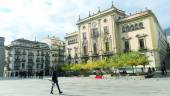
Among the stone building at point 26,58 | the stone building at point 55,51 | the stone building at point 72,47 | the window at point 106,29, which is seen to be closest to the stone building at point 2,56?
the stone building at point 26,58

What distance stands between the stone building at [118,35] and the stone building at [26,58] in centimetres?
2014

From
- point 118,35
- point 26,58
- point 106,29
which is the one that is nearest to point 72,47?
point 106,29

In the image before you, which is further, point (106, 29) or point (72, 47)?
point (72, 47)

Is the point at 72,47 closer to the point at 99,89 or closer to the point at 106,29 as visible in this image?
the point at 106,29

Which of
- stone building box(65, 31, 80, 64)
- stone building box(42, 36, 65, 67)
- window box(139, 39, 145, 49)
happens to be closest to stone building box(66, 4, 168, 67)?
window box(139, 39, 145, 49)

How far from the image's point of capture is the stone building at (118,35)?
45128mm

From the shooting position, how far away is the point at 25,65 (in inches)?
Result: 2881

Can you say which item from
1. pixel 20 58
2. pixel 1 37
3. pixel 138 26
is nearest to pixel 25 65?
pixel 20 58

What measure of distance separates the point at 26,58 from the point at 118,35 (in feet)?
118

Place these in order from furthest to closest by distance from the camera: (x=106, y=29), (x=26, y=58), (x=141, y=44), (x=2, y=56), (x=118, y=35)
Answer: (x=26, y=58)
(x=2, y=56)
(x=106, y=29)
(x=118, y=35)
(x=141, y=44)

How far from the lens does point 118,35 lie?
52.0 meters

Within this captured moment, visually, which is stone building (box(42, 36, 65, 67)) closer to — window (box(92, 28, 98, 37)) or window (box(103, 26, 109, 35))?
window (box(92, 28, 98, 37))

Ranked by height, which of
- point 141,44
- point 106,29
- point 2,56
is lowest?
point 2,56

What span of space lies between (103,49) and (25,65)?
103 feet
